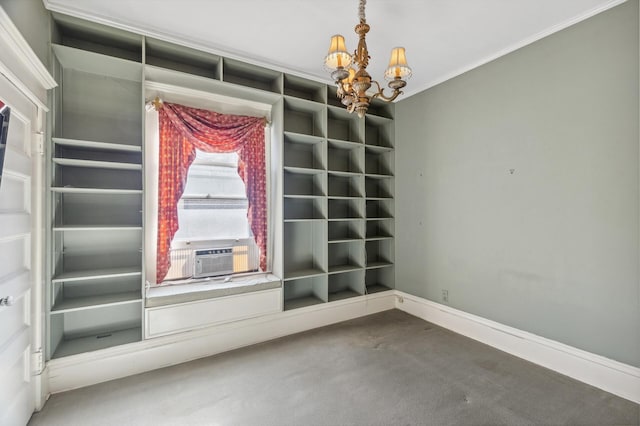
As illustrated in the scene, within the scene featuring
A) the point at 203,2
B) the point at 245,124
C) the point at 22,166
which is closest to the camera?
the point at 22,166

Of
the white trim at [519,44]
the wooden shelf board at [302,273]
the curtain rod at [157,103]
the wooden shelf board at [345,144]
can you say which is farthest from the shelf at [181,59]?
the white trim at [519,44]

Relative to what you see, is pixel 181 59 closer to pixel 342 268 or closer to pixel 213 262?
pixel 213 262

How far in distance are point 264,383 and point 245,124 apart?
97.0 inches

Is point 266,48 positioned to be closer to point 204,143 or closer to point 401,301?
point 204,143

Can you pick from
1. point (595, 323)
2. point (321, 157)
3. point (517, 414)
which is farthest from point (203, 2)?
point (595, 323)

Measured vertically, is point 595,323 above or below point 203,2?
below

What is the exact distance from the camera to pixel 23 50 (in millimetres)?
1545

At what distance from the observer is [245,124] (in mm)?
3061

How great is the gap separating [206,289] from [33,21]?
7.37 ft

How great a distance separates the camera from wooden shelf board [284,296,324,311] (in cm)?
313

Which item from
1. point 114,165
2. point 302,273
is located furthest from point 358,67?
point 302,273

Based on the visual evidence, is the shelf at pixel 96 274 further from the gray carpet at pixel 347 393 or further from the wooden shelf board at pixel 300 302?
the wooden shelf board at pixel 300 302

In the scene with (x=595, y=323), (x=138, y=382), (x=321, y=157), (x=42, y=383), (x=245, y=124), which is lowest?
(x=138, y=382)

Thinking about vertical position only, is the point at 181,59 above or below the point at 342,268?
above
